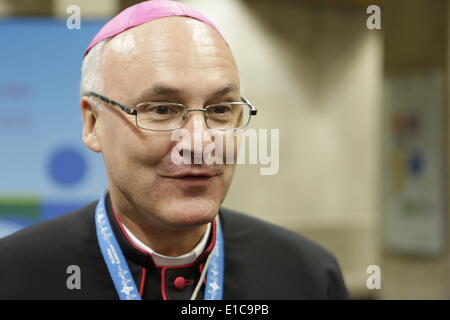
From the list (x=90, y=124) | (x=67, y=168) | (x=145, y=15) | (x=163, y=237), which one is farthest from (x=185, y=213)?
(x=67, y=168)

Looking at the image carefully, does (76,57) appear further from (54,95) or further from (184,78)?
(184,78)

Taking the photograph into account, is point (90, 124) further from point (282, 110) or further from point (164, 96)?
point (282, 110)

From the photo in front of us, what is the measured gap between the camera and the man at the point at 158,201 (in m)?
1.19

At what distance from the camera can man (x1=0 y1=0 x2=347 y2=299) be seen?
119 cm

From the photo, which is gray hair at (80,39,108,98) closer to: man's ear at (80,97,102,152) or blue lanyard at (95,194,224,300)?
man's ear at (80,97,102,152)

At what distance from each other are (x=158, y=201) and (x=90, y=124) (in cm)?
30

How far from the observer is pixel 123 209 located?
1.37m

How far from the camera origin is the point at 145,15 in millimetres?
Result: 1261

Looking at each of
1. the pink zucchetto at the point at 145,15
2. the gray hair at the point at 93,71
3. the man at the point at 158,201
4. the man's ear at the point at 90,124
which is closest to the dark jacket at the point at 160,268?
the man at the point at 158,201

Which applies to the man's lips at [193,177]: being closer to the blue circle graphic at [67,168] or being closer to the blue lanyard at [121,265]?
the blue lanyard at [121,265]

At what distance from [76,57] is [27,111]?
0.36 metres

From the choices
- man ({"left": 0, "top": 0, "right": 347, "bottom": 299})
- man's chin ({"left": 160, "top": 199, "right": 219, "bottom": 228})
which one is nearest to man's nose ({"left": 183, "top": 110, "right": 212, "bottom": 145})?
man ({"left": 0, "top": 0, "right": 347, "bottom": 299})

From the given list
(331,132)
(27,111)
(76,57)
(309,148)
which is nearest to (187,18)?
(76,57)

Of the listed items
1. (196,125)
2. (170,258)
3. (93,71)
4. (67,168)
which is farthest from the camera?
(67,168)
